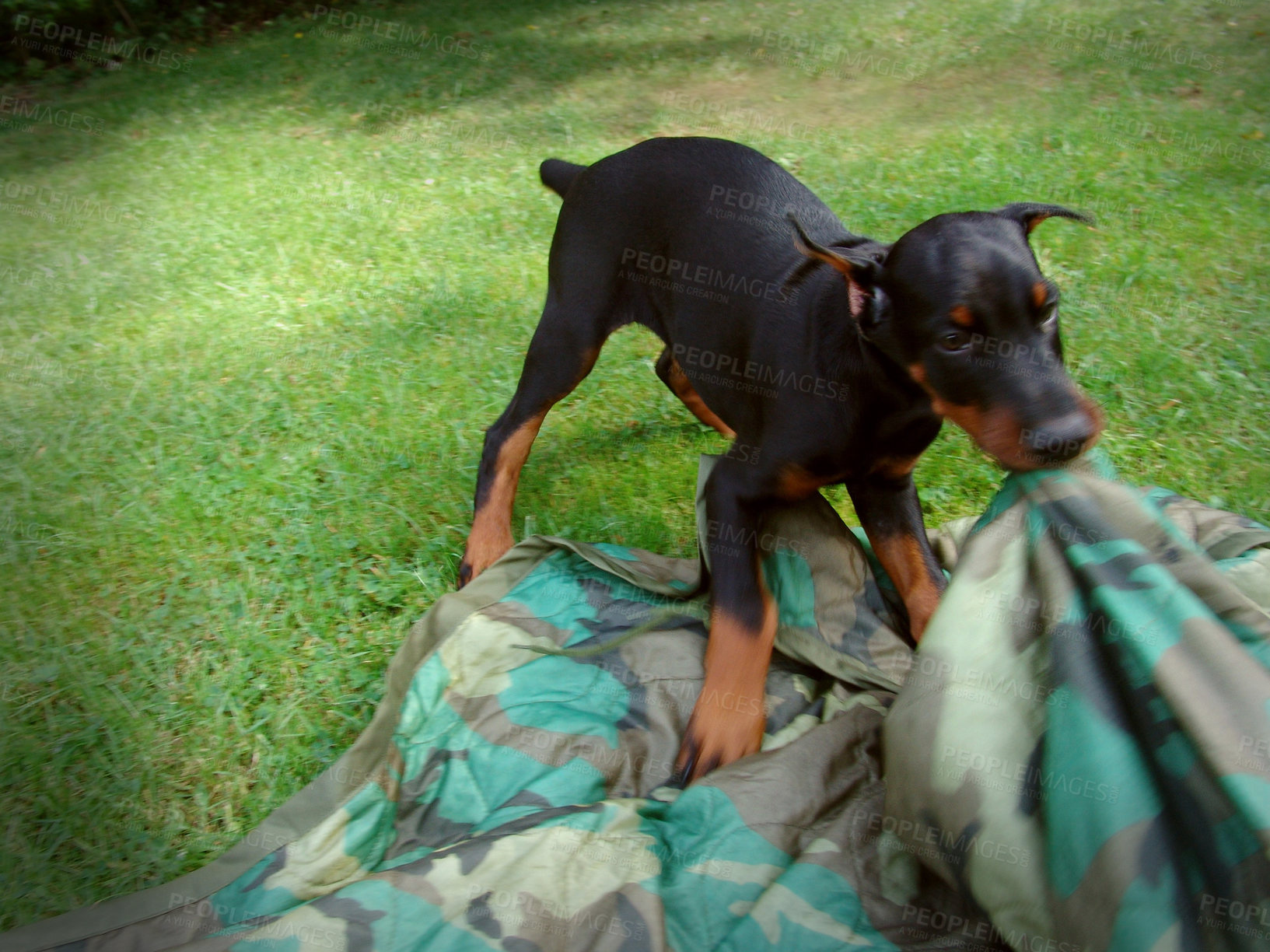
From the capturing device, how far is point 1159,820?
4.66ft

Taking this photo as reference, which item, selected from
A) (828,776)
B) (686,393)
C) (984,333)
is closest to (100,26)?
(686,393)

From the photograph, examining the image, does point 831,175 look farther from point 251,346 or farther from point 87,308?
point 87,308

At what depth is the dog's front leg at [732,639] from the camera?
222 centimetres

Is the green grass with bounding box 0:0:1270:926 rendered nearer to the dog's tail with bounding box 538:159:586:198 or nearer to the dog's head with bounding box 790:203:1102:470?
the dog's tail with bounding box 538:159:586:198

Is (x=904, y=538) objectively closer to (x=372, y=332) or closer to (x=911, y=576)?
(x=911, y=576)

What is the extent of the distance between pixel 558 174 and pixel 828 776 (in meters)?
2.33

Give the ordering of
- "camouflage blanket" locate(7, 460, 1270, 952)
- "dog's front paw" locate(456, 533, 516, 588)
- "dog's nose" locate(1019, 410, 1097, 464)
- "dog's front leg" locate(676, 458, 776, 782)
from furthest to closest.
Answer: "dog's front paw" locate(456, 533, 516, 588) < "dog's front leg" locate(676, 458, 776, 782) < "dog's nose" locate(1019, 410, 1097, 464) < "camouflage blanket" locate(7, 460, 1270, 952)

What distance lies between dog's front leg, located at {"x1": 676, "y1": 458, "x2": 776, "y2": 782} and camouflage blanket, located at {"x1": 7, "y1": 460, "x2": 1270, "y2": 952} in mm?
100

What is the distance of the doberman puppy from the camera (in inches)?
73.9

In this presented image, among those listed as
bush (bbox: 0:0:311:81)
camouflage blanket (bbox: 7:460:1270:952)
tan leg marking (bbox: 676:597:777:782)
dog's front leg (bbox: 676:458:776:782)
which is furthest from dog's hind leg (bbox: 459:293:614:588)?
bush (bbox: 0:0:311:81)

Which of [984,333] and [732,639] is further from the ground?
[984,333]

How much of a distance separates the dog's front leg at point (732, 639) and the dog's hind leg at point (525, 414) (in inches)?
29.1

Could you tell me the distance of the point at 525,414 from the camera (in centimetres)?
305

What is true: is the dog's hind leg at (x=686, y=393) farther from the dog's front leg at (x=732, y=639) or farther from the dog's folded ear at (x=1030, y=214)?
the dog's folded ear at (x=1030, y=214)
